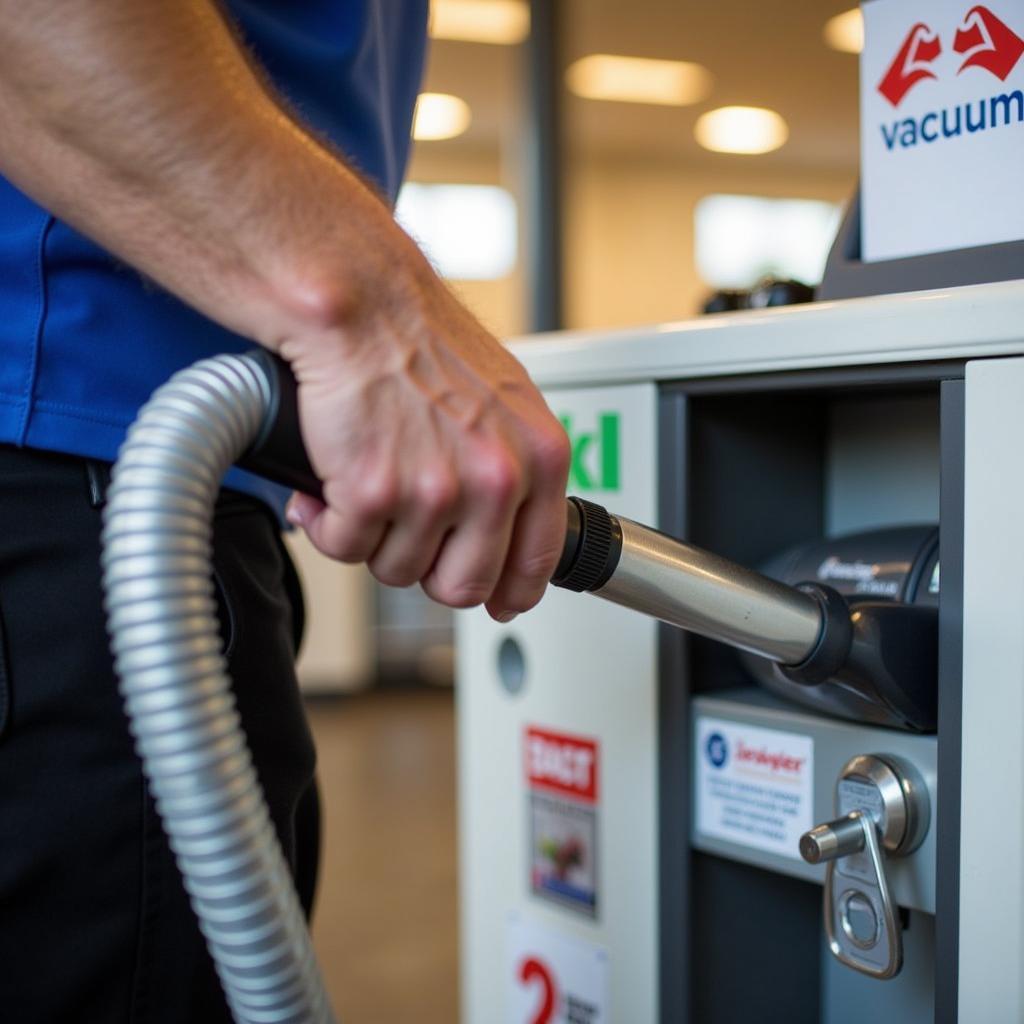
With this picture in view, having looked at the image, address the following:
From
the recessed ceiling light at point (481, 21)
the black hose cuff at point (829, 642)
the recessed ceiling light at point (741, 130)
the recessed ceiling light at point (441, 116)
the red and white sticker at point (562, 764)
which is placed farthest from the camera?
the recessed ceiling light at point (441, 116)

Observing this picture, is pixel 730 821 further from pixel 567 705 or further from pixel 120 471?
pixel 120 471

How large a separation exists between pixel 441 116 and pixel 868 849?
428 centimetres

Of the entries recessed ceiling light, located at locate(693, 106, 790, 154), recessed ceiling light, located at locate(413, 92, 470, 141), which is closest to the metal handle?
recessed ceiling light, located at locate(693, 106, 790, 154)

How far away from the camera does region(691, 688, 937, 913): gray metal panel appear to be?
0.69 metres

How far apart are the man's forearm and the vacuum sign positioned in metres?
0.39

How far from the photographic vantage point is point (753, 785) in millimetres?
775

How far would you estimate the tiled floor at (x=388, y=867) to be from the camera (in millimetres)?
2133

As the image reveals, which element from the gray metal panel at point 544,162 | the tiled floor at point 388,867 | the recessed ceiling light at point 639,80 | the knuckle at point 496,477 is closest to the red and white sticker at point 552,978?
the knuckle at point 496,477

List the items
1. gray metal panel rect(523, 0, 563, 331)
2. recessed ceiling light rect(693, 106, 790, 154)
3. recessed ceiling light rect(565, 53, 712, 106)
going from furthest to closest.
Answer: recessed ceiling light rect(693, 106, 790, 154) → recessed ceiling light rect(565, 53, 712, 106) → gray metal panel rect(523, 0, 563, 331)

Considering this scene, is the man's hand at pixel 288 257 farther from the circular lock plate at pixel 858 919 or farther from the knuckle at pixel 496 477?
the circular lock plate at pixel 858 919

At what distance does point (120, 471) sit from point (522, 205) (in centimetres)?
314

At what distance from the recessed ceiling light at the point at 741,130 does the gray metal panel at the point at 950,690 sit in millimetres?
3476

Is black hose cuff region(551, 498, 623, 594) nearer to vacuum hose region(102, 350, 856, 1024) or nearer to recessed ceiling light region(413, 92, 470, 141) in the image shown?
vacuum hose region(102, 350, 856, 1024)

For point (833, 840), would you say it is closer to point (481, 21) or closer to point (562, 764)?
point (562, 764)
